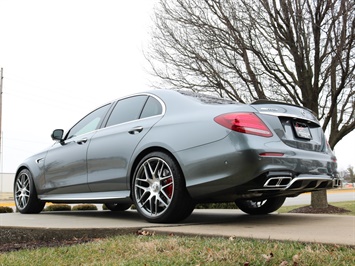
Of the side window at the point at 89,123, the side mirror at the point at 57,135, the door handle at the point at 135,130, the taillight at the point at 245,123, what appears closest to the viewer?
the taillight at the point at 245,123

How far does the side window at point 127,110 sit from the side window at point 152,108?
0.09 metres

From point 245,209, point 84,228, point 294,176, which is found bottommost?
point 245,209

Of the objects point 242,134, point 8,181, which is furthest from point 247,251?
point 8,181

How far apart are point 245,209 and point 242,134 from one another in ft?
7.65

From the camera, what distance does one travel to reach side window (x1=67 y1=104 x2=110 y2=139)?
5641 millimetres

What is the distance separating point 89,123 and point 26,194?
175cm

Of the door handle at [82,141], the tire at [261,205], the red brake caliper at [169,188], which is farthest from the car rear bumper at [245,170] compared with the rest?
the door handle at [82,141]

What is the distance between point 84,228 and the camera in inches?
154

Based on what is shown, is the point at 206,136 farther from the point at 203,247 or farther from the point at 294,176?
the point at 203,247

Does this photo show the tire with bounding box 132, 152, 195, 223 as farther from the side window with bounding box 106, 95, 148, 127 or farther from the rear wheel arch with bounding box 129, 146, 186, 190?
the side window with bounding box 106, 95, 148, 127

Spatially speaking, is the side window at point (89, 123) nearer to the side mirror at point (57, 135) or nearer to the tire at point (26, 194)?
the side mirror at point (57, 135)

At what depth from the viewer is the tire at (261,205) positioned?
5.70m

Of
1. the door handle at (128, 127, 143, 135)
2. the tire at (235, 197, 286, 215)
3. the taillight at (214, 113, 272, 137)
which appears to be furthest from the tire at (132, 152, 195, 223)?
the tire at (235, 197, 286, 215)

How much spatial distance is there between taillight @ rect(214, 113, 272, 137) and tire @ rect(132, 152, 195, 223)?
0.68m
